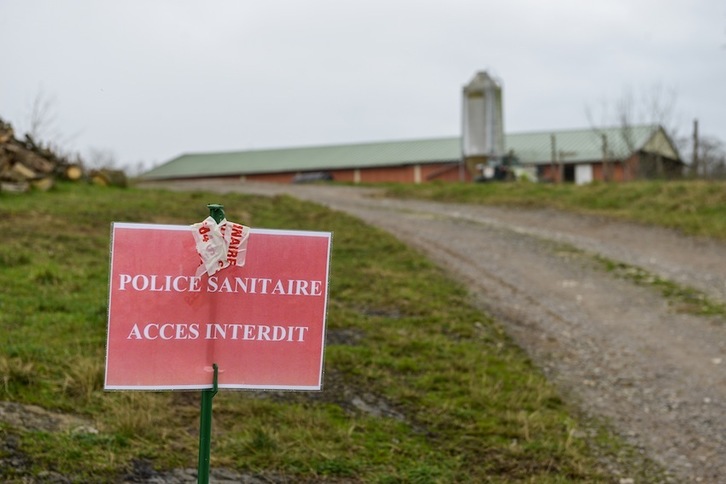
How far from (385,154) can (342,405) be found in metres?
43.8

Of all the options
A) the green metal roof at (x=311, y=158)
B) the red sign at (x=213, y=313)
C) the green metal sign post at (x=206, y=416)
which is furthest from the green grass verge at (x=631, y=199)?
the green metal roof at (x=311, y=158)

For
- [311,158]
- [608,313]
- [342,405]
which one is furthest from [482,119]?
[342,405]

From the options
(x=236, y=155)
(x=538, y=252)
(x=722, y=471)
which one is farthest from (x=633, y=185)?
(x=236, y=155)

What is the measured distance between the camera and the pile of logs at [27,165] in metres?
16.7

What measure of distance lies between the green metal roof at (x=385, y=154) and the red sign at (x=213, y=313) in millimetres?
39095

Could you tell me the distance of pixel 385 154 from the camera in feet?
165

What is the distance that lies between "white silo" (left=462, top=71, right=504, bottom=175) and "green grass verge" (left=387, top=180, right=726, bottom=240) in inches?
496

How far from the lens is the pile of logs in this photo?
16734mm

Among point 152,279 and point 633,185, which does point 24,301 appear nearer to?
point 152,279

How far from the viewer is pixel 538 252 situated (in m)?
14.6

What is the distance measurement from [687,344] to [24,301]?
20.3 feet

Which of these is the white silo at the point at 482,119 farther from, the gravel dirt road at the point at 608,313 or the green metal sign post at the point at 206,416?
the green metal sign post at the point at 206,416

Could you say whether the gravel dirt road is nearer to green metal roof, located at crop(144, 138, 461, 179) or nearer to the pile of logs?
the pile of logs

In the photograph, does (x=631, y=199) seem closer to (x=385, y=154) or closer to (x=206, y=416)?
(x=206, y=416)
